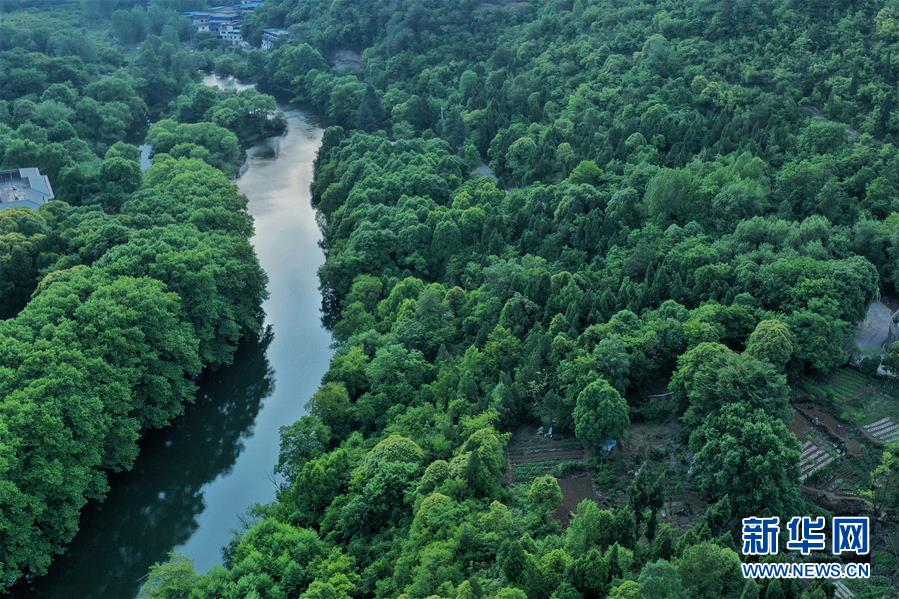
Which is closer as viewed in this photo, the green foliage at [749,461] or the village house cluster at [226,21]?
the green foliage at [749,461]

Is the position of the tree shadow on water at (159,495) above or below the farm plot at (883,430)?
below

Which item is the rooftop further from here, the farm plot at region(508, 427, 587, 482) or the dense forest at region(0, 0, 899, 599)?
the farm plot at region(508, 427, 587, 482)

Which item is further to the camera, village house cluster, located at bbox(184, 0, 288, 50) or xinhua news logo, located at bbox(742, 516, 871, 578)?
village house cluster, located at bbox(184, 0, 288, 50)

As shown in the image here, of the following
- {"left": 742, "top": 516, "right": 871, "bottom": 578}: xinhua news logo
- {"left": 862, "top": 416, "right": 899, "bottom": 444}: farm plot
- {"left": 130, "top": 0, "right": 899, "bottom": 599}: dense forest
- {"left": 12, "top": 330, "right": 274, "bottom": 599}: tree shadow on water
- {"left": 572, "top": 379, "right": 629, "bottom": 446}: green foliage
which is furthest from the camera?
{"left": 12, "top": 330, "right": 274, "bottom": 599}: tree shadow on water

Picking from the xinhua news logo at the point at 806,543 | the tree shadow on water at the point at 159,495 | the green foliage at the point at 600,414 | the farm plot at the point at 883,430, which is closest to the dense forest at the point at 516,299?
the green foliage at the point at 600,414

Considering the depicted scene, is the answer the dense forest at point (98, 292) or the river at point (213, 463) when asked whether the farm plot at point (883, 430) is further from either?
the dense forest at point (98, 292)

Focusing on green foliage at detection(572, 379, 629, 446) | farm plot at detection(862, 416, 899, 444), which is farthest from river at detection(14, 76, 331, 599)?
farm plot at detection(862, 416, 899, 444)
